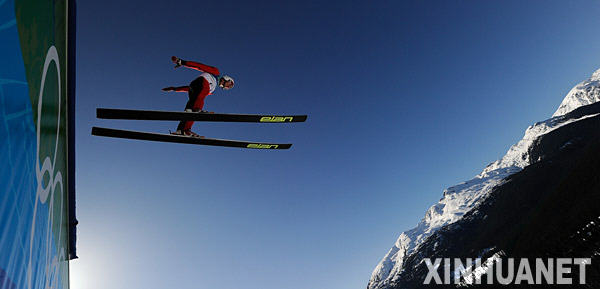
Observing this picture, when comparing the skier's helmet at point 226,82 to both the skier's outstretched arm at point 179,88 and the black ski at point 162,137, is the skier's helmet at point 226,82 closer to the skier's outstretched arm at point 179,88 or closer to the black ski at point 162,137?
the skier's outstretched arm at point 179,88

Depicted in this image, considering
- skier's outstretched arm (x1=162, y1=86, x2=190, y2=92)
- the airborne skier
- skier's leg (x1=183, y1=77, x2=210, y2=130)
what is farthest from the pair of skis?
skier's outstretched arm (x1=162, y1=86, x2=190, y2=92)

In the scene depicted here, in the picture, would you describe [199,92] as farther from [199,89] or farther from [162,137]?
[162,137]

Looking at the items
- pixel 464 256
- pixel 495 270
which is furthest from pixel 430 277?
pixel 495 270

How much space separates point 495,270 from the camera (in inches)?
2751

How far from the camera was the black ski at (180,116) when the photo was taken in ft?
23.6

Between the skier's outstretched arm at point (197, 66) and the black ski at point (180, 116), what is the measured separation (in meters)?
1.17

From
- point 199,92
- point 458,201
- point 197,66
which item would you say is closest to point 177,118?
point 199,92

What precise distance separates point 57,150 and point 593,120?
405ft

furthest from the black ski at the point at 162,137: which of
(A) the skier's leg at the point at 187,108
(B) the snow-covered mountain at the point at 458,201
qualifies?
(B) the snow-covered mountain at the point at 458,201

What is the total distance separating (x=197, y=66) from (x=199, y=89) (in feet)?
2.14

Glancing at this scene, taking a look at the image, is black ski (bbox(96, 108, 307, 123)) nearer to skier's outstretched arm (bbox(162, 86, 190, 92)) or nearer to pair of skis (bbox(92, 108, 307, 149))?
pair of skis (bbox(92, 108, 307, 149))

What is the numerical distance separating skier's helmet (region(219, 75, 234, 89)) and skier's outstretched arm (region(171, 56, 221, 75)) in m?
0.23

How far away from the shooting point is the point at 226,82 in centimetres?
886

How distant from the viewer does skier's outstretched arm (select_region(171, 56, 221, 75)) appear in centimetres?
735
